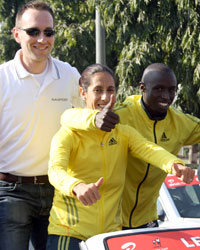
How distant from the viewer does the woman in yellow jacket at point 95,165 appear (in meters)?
2.58

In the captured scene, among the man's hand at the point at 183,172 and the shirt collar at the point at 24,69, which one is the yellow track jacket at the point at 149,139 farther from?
the man's hand at the point at 183,172

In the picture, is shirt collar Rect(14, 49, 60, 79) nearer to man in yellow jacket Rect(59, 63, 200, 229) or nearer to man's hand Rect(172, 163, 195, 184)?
man in yellow jacket Rect(59, 63, 200, 229)

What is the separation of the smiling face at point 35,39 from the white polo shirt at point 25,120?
0.30 ft

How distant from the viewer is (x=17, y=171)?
3.13m

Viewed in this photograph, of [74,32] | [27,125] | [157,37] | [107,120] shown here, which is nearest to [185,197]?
[27,125]

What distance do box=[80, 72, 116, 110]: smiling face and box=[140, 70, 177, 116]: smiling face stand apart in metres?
0.33

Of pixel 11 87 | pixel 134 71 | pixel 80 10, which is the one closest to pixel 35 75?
pixel 11 87

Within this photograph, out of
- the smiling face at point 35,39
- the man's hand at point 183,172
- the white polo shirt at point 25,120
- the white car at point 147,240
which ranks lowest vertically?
the white car at point 147,240

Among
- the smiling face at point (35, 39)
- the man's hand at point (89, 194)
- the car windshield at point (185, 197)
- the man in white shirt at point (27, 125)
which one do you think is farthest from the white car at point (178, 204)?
the man's hand at point (89, 194)

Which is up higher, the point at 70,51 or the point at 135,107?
the point at 70,51

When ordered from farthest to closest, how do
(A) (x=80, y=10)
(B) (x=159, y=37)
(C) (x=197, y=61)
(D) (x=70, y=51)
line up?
(D) (x=70, y=51)
(A) (x=80, y=10)
(B) (x=159, y=37)
(C) (x=197, y=61)

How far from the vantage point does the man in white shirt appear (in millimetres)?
3094

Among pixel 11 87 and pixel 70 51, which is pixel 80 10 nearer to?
pixel 70 51

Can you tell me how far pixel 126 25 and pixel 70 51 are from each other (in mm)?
3401
